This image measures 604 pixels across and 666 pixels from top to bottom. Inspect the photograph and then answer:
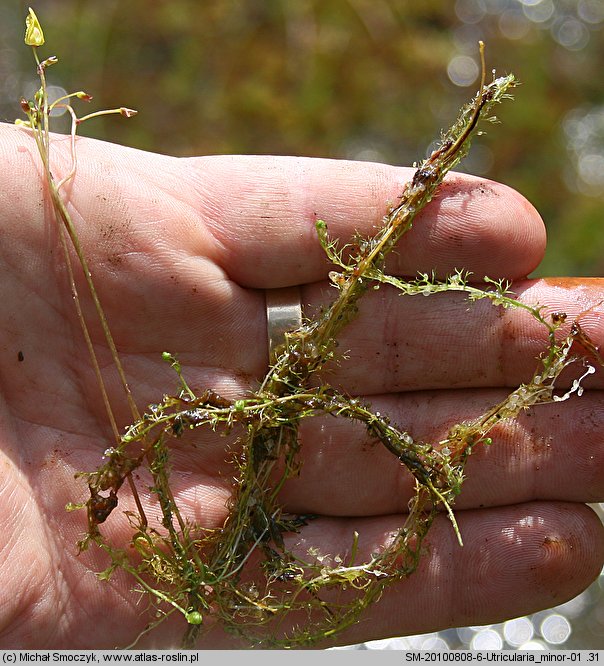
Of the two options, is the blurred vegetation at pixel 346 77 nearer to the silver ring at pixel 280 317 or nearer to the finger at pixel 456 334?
the finger at pixel 456 334

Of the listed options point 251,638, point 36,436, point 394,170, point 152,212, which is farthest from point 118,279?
point 251,638

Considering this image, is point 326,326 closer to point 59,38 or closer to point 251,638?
point 251,638

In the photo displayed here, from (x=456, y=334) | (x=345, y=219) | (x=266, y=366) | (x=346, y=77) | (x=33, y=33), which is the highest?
(x=33, y=33)

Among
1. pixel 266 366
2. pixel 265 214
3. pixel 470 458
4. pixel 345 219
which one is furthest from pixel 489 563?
pixel 265 214

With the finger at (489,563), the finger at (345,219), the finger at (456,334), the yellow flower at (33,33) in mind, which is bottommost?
the finger at (489,563)

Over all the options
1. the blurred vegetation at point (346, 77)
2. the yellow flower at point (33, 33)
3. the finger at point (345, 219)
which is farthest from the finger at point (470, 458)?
the blurred vegetation at point (346, 77)

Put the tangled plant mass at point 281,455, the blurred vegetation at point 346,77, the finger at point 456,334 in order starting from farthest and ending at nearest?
the blurred vegetation at point 346,77
the finger at point 456,334
the tangled plant mass at point 281,455

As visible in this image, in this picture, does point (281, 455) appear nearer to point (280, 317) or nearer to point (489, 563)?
point (280, 317)
